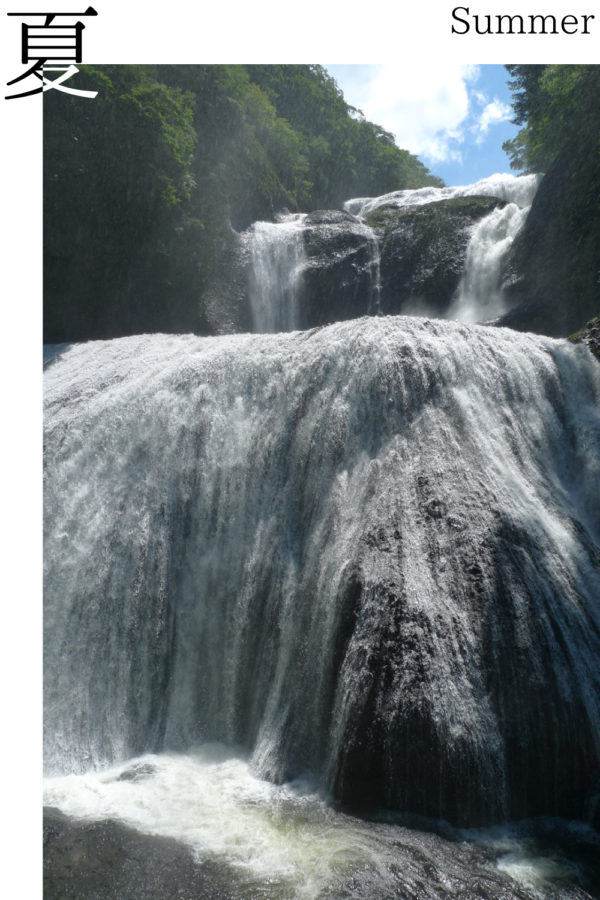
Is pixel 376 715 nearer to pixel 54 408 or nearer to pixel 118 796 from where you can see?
pixel 118 796

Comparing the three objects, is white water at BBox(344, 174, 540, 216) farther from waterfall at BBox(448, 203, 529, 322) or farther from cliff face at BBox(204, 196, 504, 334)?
waterfall at BBox(448, 203, 529, 322)

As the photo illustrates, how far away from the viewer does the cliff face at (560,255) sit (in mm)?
10648

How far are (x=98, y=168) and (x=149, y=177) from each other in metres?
1.09

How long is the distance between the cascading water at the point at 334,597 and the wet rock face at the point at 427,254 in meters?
5.77

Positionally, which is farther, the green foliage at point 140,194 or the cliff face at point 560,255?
the green foliage at point 140,194

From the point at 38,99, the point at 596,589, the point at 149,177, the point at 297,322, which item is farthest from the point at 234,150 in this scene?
the point at 596,589

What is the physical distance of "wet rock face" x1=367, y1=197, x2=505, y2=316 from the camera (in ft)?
44.9

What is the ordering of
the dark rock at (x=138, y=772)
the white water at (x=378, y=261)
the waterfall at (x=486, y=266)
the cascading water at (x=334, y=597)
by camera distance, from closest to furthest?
the cascading water at (x=334, y=597) < the dark rock at (x=138, y=772) < the waterfall at (x=486, y=266) < the white water at (x=378, y=261)

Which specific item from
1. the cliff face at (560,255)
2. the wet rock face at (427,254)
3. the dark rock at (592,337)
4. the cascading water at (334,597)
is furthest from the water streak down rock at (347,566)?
the wet rock face at (427,254)

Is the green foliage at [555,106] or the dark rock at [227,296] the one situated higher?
the green foliage at [555,106]

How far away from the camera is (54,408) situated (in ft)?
29.2

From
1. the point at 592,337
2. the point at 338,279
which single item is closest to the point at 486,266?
the point at 338,279

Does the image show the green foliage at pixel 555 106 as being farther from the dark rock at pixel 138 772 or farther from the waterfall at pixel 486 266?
the dark rock at pixel 138 772

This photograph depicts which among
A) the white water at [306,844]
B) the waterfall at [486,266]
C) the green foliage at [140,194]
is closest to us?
the white water at [306,844]
